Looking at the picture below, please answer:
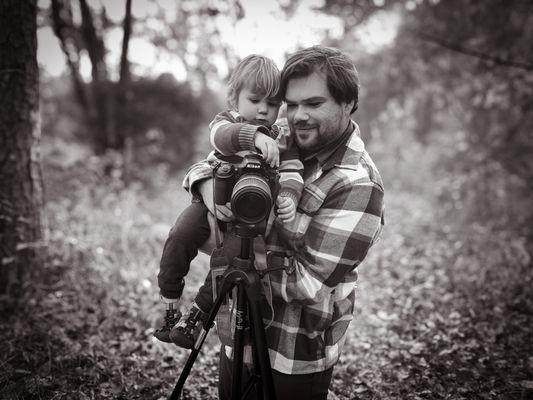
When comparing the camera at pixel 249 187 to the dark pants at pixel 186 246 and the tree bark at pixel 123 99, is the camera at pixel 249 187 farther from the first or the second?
the tree bark at pixel 123 99

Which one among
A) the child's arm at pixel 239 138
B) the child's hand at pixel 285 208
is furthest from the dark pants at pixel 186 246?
the child's hand at pixel 285 208

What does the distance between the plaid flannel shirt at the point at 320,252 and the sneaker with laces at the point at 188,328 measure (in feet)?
1.24

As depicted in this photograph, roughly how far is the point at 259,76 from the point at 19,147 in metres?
2.47

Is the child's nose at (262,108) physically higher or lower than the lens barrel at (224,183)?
higher

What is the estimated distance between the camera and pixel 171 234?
2158mm

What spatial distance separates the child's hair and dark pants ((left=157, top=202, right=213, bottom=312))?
0.71 m

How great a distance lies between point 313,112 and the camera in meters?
2.08

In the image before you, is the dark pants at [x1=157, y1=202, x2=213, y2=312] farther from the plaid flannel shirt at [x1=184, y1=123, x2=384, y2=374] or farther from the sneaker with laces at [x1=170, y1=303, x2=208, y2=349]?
the plaid flannel shirt at [x1=184, y1=123, x2=384, y2=374]

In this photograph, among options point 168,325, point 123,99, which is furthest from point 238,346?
point 123,99

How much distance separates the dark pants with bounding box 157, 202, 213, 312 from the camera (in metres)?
2.16

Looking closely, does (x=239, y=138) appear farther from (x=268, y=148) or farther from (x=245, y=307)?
(x=245, y=307)

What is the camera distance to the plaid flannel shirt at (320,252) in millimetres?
1917

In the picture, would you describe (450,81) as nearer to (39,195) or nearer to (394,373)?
(394,373)

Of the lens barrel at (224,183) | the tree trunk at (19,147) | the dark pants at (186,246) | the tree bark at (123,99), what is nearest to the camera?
the lens barrel at (224,183)
